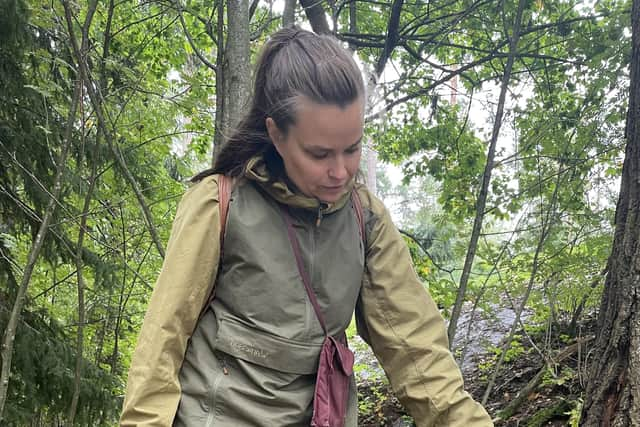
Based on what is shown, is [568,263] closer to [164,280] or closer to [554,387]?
[554,387]

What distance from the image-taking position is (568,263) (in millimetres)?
3209

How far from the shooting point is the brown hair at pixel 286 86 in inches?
51.8

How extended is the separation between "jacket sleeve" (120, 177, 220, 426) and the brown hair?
173 mm

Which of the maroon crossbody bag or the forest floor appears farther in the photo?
the forest floor

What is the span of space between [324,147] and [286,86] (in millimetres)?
190

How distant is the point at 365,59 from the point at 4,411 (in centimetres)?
403

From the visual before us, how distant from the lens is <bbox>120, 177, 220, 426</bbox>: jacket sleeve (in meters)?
1.18

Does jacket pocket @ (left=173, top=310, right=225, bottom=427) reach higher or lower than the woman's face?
lower

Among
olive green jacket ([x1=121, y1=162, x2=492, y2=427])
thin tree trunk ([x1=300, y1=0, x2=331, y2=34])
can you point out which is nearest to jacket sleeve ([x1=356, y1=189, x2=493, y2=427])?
olive green jacket ([x1=121, y1=162, x2=492, y2=427])

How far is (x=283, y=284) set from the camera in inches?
51.7

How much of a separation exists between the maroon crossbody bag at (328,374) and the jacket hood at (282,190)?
0.04 m

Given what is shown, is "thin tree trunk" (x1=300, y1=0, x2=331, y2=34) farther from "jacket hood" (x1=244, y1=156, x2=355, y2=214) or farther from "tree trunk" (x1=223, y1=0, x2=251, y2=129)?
"jacket hood" (x1=244, y1=156, x2=355, y2=214)

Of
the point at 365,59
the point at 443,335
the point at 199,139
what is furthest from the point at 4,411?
the point at 365,59

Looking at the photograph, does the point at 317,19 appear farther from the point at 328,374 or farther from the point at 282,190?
the point at 328,374
